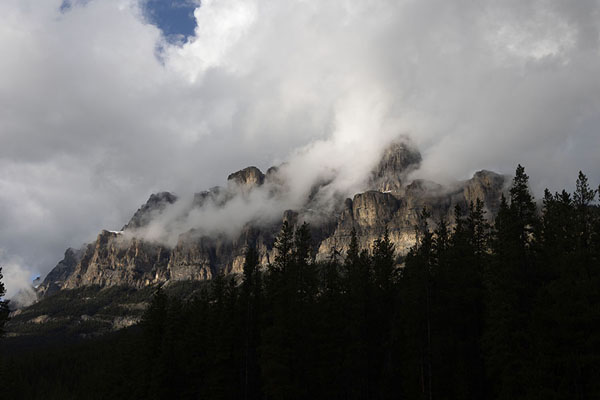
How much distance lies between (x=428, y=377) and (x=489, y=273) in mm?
10541

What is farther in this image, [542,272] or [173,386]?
[173,386]

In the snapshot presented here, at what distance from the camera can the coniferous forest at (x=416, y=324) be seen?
94.4 ft

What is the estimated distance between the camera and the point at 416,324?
38750mm

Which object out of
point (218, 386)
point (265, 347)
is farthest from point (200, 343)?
point (265, 347)

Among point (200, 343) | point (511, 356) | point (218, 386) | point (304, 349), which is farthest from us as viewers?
point (200, 343)

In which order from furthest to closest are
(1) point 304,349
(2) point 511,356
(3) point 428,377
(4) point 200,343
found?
(4) point 200,343
(1) point 304,349
(3) point 428,377
(2) point 511,356

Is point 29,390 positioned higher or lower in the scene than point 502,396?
lower

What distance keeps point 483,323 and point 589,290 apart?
1371 cm

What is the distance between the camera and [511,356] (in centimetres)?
2988

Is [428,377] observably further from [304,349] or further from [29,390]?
[29,390]

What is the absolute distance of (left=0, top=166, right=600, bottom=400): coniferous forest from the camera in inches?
1133

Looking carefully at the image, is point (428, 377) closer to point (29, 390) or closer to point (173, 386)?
point (173, 386)

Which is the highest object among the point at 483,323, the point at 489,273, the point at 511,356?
the point at 489,273

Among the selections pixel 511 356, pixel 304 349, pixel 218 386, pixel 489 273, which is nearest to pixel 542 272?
pixel 489 273
